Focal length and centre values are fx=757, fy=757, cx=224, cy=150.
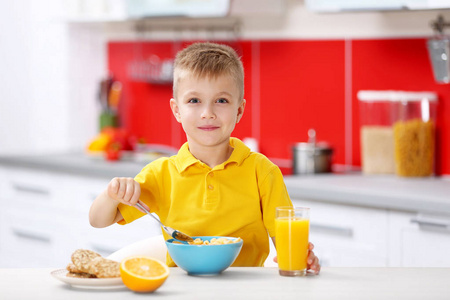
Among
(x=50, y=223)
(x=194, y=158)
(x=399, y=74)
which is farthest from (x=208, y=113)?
(x=50, y=223)

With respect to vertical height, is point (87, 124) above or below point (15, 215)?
above

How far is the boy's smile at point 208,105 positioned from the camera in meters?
1.61

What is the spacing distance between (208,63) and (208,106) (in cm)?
9

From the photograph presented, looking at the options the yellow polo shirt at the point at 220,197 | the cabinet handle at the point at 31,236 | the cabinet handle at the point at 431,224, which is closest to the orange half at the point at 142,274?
the yellow polo shirt at the point at 220,197

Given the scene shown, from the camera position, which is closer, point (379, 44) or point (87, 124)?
point (379, 44)

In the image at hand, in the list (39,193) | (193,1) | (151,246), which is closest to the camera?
(151,246)

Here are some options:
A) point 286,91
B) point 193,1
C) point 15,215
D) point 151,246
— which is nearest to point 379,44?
point 286,91

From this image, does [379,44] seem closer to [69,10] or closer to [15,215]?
[69,10]

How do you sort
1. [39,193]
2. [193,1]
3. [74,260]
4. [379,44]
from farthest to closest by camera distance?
[39,193]
[193,1]
[379,44]
[74,260]

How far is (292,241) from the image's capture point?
138cm

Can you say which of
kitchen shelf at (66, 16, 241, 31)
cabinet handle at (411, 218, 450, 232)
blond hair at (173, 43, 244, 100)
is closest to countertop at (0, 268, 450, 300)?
blond hair at (173, 43, 244, 100)

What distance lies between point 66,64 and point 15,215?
2.73ft

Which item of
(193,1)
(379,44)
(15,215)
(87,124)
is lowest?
(15,215)

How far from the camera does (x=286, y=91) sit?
3.36m
